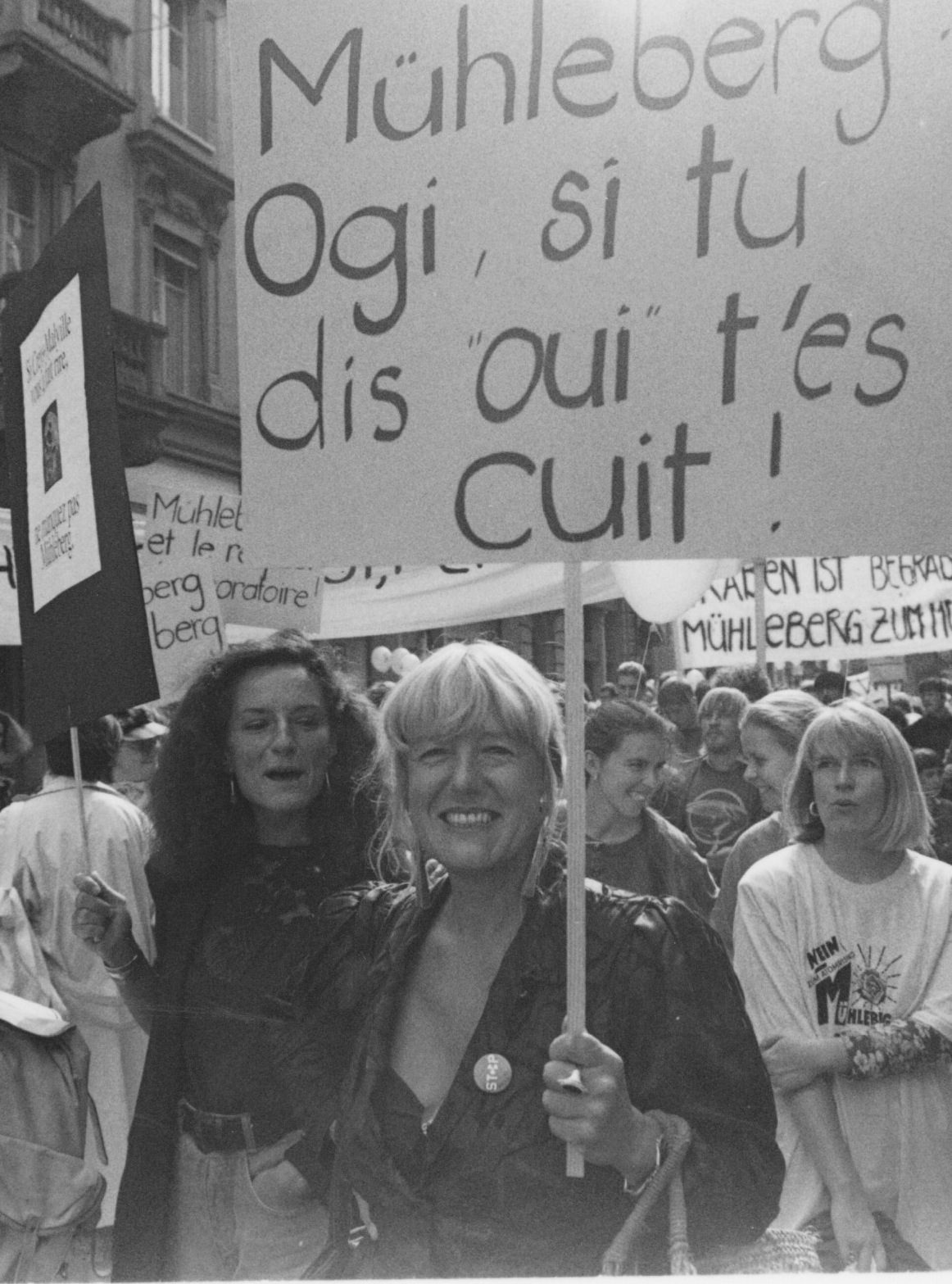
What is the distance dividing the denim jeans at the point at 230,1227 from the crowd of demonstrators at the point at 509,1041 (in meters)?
0.27

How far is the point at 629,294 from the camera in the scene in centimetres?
191

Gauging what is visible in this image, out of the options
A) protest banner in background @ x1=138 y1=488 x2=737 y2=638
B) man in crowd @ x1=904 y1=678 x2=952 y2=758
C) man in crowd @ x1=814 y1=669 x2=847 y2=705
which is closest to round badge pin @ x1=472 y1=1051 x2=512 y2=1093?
protest banner in background @ x1=138 y1=488 x2=737 y2=638

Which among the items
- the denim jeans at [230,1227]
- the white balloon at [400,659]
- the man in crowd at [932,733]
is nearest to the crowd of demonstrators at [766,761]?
the denim jeans at [230,1227]

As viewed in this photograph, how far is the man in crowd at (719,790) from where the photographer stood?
15.0ft

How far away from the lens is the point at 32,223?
6.47 m

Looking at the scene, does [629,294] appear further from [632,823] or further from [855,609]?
[855,609]

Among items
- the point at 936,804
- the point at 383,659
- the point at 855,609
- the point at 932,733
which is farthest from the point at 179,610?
the point at 383,659

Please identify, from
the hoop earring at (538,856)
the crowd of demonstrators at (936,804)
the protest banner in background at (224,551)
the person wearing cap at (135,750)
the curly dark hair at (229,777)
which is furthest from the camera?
the protest banner in background at (224,551)

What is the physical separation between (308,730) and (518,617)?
3.53 m

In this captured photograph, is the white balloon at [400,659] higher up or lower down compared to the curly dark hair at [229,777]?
higher up

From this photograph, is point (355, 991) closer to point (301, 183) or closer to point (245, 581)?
point (301, 183)

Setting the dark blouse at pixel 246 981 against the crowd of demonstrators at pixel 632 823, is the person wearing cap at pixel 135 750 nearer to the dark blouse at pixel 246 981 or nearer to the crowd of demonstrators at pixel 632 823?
the crowd of demonstrators at pixel 632 823

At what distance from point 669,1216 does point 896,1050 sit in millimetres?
Result: 1097

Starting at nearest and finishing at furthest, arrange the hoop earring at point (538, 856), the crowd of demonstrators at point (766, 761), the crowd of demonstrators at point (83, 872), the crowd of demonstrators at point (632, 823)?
the hoop earring at point (538, 856)
the crowd of demonstrators at point (83, 872)
the crowd of demonstrators at point (766, 761)
the crowd of demonstrators at point (632, 823)
